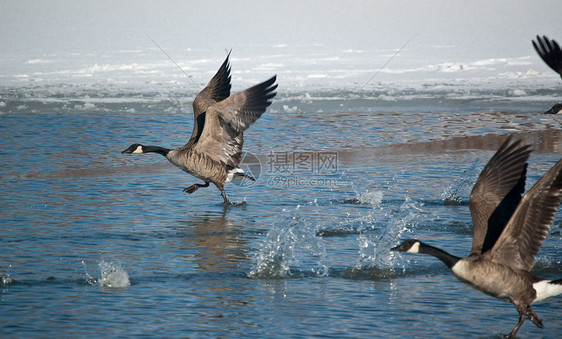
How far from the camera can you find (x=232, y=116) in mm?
8430

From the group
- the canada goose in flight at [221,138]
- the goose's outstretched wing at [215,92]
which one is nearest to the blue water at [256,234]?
the canada goose in flight at [221,138]

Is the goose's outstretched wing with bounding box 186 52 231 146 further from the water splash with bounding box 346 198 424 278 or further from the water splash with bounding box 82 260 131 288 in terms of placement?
the water splash with bounding box 82 260 131 288

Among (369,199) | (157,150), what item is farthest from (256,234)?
(157,150)

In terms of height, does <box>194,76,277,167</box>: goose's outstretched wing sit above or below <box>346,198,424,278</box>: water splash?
above

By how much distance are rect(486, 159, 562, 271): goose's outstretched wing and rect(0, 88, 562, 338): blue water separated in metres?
0.53

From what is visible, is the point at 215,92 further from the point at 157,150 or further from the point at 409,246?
the point at 409,246

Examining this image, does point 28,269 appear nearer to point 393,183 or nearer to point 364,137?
point 393,183

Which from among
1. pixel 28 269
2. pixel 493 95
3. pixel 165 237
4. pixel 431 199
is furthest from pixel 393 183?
pixel 493 95

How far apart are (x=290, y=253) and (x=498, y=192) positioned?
2.10 metres

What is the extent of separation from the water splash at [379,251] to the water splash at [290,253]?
1.18ft

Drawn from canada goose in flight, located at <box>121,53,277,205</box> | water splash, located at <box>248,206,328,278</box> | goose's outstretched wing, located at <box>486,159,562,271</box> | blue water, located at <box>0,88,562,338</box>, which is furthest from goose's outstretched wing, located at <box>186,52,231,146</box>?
goose's outstretched wing, located at <box>486,159,562,271</box>

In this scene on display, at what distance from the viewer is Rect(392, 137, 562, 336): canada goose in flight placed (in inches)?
179

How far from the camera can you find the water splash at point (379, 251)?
5996mm

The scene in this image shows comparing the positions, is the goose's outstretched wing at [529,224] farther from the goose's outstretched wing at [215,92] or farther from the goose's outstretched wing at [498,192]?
the goose's outstretched wing at [215,92]
